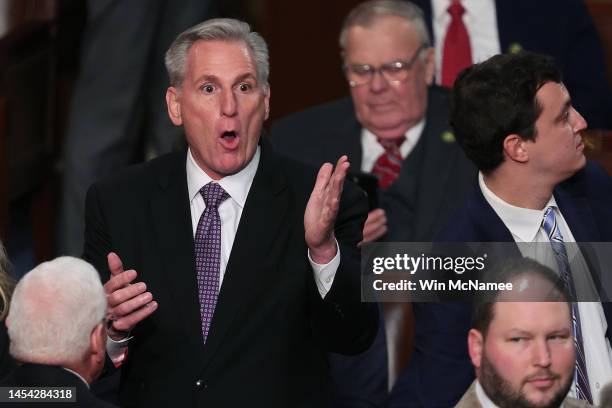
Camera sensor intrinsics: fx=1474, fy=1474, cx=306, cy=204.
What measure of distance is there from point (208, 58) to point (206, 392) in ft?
2.08

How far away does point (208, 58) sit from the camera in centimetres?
282

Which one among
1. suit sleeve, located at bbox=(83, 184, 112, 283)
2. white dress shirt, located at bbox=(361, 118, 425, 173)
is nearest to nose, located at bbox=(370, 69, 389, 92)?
white dress shirt, located at bbox=(361, 118, 425, 173)

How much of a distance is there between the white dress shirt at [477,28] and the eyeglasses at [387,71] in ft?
0.81

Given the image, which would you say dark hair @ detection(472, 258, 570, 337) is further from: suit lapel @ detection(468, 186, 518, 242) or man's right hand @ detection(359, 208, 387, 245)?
man's right hand @ detection(359, 208, 387, 245)

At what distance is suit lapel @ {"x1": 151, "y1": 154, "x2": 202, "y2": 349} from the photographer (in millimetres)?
2713

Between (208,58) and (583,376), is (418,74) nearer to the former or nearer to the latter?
(208,58)

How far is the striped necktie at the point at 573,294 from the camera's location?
104 inches

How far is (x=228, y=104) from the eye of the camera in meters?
2.80

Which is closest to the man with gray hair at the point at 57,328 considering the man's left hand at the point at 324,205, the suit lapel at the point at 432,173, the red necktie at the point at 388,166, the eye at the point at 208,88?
the man's left hand at the point at 324,205

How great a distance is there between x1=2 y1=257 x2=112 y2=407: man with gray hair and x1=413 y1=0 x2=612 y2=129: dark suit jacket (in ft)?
5.88

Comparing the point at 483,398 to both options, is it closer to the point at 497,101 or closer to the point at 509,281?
the point at 509,281

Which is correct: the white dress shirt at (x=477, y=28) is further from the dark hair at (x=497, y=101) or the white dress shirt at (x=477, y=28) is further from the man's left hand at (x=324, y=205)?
the man's left hand at (x=324, y=205)

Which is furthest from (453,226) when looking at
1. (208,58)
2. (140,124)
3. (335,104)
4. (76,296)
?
(140,124)

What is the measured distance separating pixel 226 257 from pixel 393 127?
1089 millimetres
